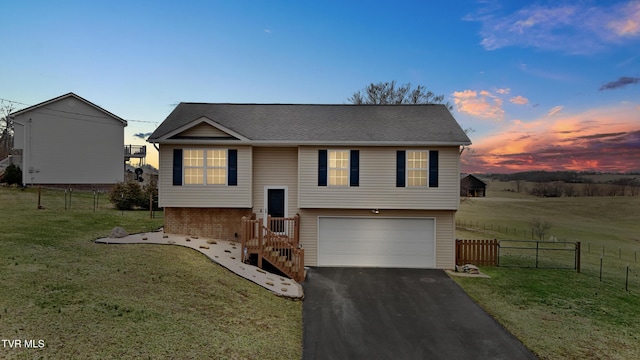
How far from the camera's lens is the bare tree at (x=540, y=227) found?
1110 inches

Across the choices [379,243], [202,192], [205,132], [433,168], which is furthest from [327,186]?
[205,132]

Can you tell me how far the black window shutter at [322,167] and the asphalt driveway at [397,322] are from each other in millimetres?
4010

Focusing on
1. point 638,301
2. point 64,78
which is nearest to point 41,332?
point 638,301

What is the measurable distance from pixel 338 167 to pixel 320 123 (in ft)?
8.96

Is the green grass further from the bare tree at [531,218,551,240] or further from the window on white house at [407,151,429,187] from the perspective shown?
the bare tree at [531,218,551,240]

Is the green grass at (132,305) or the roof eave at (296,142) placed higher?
the roof eave at (296,142)

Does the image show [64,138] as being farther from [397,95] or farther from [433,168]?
[397,95]

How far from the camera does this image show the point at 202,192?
523 inches

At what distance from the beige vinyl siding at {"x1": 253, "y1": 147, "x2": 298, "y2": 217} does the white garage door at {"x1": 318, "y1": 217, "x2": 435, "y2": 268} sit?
2349 mm

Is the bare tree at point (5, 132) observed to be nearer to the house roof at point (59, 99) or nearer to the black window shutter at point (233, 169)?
the house roof at point (59, 99)

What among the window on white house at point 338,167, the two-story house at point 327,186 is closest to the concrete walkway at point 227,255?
Answer: the two-story house at point 327,186

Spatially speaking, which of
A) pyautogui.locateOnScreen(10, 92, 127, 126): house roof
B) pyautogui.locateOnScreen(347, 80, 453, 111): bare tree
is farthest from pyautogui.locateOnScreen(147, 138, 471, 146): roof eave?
pyautogui.locateOnScreen(347, 80, 453, 111): bare tree

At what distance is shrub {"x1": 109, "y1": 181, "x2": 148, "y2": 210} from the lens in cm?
2280

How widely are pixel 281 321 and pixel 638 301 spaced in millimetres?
12043
